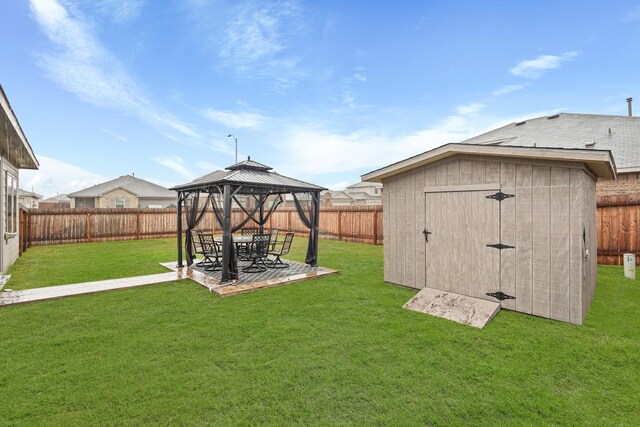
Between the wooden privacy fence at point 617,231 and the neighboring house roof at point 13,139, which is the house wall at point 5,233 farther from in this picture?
the wooden privacy fence at point 617,231

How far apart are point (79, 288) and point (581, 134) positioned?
57.2ft

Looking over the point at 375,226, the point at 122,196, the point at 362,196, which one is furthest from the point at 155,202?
the point at 375,226

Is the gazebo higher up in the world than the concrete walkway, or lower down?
higher up

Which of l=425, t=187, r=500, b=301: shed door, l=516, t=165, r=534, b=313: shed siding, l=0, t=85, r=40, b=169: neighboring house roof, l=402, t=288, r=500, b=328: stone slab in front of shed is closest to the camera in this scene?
l=402, t=288, r=500, b=328: stone slab in front of shed

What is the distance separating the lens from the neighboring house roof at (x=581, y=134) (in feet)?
34.3

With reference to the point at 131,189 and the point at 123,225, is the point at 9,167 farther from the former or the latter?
the point at 131,189


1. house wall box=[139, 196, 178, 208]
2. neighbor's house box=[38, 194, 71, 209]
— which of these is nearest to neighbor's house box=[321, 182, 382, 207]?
house wall box=[139, 196, 178, 208]

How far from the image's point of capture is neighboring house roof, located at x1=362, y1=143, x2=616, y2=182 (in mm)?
3922

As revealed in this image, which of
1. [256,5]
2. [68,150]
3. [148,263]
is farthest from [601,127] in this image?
[68,150]

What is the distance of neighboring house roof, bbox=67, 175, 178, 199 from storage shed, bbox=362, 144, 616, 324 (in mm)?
28477

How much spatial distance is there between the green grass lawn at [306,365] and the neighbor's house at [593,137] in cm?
735

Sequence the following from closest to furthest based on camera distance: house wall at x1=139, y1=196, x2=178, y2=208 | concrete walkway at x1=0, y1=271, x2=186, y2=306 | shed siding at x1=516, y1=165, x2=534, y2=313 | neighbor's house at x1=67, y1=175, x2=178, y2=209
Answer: shed siding at x1=516, y1=165, x2=534, y2=313, concrete walkway at x1=0, y1=271, x2=186, y2=306, neighbor's house at x1=67, y1=175, x2=178, y2=209, house wall at x1=139, y1=196, x2=178, y2=208

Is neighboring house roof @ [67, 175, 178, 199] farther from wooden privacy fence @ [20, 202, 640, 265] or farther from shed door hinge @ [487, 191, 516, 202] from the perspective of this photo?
shed door hinge @ [487, 191, 516, 202]

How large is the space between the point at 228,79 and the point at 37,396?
52.5 ft
